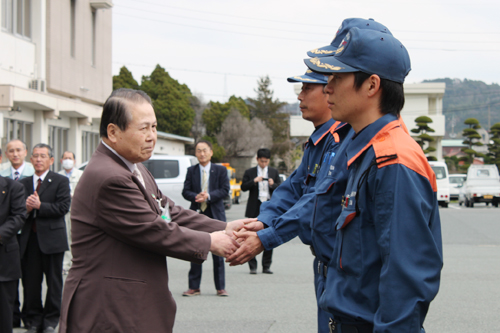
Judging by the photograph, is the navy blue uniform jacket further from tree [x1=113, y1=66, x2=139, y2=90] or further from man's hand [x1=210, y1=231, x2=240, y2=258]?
tree [x1=113, y1=66, x2=139, y2=90]

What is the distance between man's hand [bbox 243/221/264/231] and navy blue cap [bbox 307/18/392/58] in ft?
5.59

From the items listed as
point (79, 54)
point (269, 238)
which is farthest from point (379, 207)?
point (79, 54)

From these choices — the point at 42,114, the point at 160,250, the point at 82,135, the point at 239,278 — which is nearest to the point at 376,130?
the point at 160,250

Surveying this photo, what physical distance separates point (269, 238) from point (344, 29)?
1.76 m

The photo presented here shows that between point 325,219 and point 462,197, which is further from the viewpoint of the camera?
point 462,197

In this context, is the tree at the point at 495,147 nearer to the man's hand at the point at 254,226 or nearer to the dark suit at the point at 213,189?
the dark suit at the point at 213,189

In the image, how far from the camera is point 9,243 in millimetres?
5668

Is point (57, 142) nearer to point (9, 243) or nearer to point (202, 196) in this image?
point (202, 196)

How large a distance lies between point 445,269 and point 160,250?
8234 millimetres

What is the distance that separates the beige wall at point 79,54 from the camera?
21031 millimetres

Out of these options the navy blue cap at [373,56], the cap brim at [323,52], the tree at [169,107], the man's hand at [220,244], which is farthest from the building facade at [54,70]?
the tree at [169,107]

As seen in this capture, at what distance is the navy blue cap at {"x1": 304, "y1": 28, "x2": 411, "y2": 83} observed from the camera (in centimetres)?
225

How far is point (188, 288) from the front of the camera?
838 cm

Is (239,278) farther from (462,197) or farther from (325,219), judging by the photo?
(462,197)
